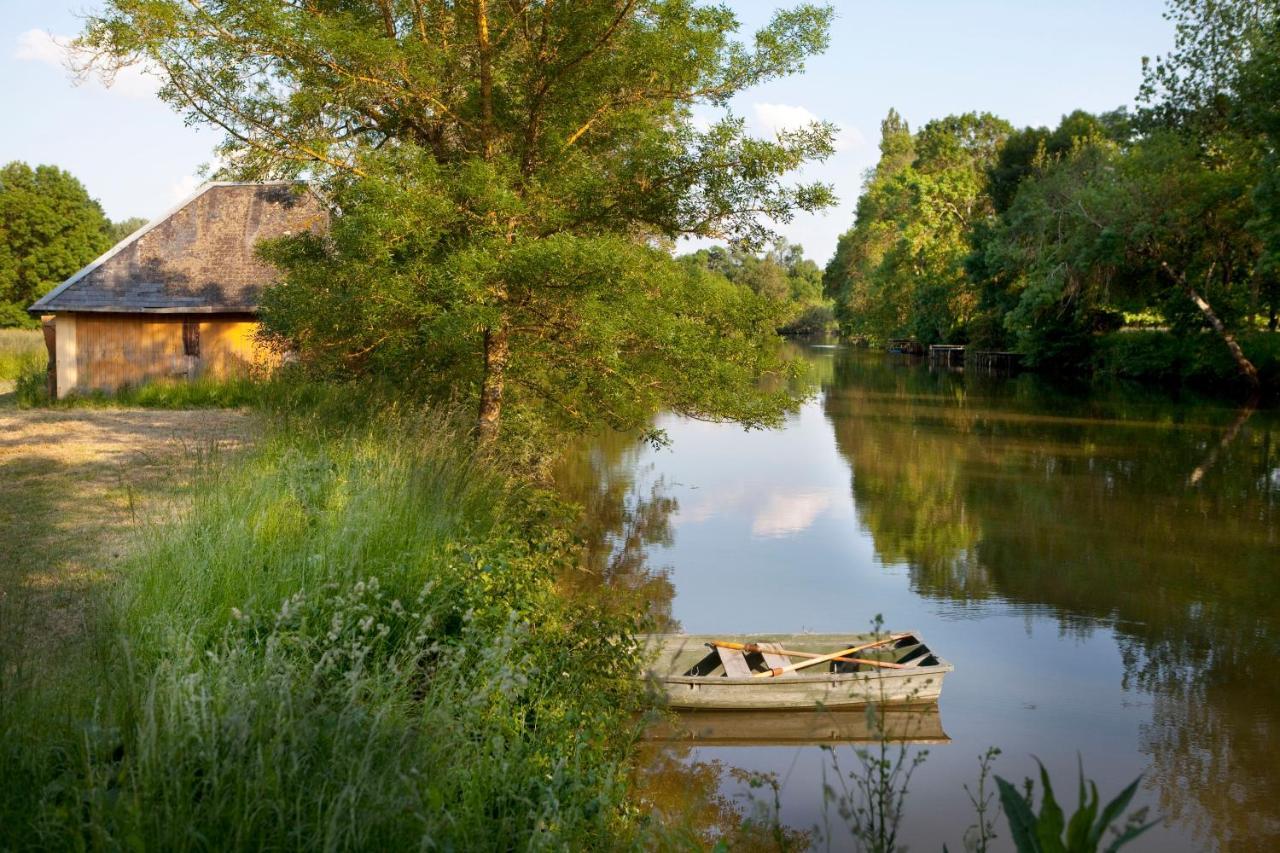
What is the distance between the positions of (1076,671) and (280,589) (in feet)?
27.0

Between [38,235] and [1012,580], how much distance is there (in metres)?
62.6

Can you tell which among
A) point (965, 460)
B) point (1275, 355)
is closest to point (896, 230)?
point (1275, 355)

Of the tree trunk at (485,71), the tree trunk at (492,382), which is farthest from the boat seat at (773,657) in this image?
the tree trunk at (485,71)

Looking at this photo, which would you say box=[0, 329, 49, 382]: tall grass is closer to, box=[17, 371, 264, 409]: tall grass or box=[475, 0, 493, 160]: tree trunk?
box=[17, 371, 264, 409]: tall grass

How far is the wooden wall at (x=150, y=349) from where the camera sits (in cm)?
2361

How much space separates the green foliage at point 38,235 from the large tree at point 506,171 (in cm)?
5489

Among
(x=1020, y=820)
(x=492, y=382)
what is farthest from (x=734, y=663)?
(x=1020, y=820)

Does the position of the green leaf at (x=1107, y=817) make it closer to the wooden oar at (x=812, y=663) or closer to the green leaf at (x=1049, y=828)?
the green leaf at (x=1049, y=828)

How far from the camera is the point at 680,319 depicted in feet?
42.7

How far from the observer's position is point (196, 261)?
24.7 m

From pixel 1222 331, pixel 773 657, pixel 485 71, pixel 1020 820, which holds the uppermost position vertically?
pixel 485 71

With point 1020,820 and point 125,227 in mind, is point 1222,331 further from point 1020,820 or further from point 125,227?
point 125,227

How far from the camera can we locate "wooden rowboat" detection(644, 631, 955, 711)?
9586 millimetres

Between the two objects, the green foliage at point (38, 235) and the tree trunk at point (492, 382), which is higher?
the green foliage at point (38, 235)
